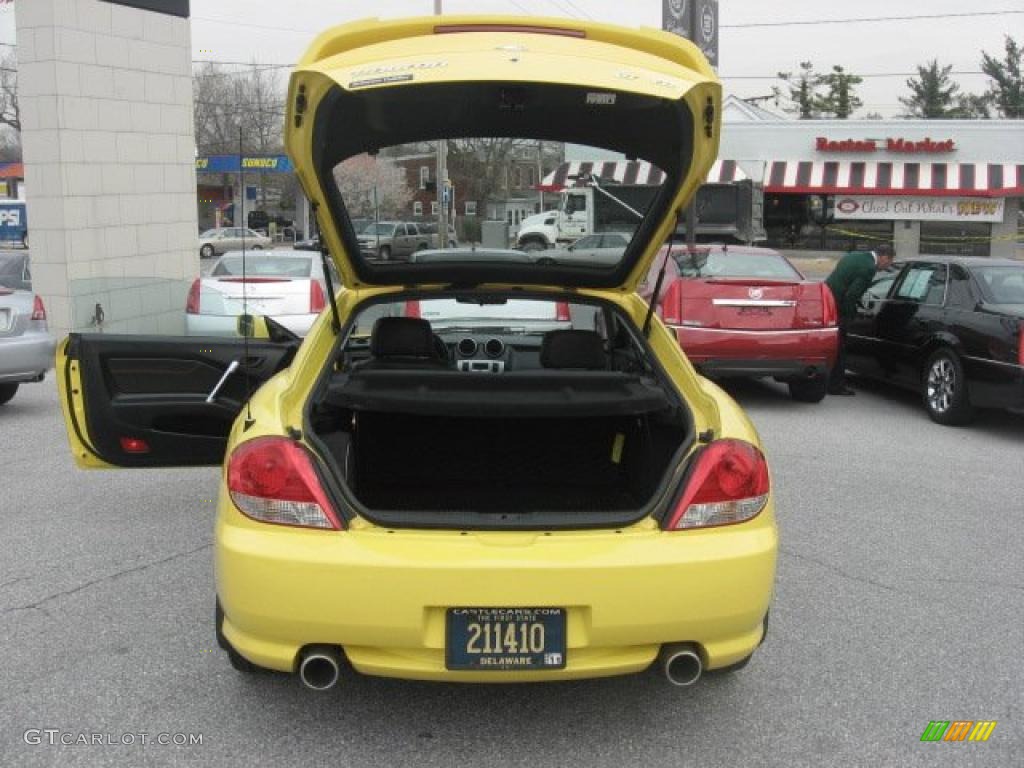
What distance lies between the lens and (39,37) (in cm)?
1232

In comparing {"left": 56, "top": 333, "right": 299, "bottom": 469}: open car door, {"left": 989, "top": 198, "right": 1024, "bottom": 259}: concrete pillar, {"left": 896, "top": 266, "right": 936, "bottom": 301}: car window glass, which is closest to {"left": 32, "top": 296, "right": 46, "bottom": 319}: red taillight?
{"left": 56, "top": 333, "right": 299, "bottom": 469}: open car door

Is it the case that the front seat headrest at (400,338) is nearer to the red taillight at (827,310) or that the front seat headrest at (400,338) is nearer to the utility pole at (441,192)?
the utility pole at (441,192)

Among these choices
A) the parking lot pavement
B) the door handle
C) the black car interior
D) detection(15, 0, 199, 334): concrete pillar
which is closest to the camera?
the parking lot pavement

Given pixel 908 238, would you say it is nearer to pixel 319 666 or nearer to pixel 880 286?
pixel 880 286

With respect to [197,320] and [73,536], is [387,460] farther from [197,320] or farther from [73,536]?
[197,320]

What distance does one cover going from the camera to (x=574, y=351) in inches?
171

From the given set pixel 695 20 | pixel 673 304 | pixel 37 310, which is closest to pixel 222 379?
pixel 673 304

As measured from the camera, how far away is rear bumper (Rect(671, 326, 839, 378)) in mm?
9227

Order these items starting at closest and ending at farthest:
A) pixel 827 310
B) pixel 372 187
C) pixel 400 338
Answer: pixel 372 187
pixel 400 338
pixel 827 310

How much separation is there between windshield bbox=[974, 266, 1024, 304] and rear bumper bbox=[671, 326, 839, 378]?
4.95 feet

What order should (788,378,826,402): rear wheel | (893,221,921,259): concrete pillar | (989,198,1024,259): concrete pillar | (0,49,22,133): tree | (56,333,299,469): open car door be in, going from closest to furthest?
(56,333,299,469): open car door < (788,378,826,402): rear wheel < (989,198,1024,259): concrete pillar < (893,221,921,259): concrete pillar < (0,49,22,133): tree

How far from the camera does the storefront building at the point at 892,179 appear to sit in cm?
3275

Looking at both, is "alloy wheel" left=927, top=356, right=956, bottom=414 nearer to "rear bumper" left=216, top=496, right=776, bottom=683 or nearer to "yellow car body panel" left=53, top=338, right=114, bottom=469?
"rear bumper" left=216, top=496, right=776, bottom=683

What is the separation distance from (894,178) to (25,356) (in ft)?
99.3
